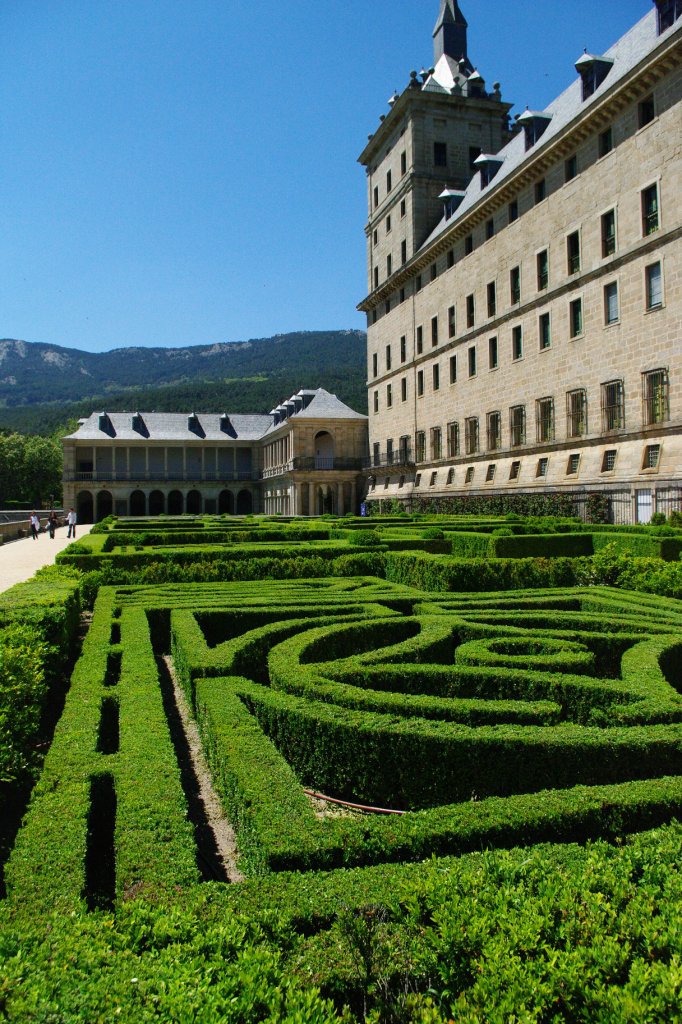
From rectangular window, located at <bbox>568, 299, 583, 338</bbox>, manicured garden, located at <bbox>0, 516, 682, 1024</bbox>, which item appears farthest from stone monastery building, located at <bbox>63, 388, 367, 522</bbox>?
manicured garden, located at <bbox>0, 516, 682, 1024</bbox>

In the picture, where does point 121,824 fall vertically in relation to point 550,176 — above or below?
below

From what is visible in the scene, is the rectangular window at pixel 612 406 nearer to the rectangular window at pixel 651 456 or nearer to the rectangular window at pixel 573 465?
the rectangular window at pixel 651 456

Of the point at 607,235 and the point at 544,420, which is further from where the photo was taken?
the point at 544,420

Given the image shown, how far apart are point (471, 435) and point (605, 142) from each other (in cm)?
1482

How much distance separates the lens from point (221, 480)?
70.9m

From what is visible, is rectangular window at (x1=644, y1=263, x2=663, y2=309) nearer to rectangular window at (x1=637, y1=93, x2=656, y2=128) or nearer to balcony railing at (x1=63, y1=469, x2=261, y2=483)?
rectangular window at (x1=637, y1=93, x2=656, y2=128)

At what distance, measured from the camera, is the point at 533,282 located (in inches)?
1233

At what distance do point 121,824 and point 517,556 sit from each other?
12811mm

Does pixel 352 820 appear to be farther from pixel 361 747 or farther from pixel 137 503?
pixel 137 503

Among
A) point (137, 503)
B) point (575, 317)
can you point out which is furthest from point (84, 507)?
point (575, 317)

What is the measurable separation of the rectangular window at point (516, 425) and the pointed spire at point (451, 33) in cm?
3019

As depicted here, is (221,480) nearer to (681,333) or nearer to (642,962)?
(681,333)

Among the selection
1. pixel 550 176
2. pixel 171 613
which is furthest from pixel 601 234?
pixel 171 613

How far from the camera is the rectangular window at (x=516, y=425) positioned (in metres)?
32.3
